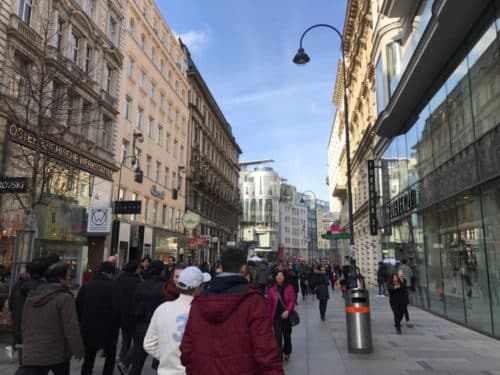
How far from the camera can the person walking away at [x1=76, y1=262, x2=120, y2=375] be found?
618 centimetres

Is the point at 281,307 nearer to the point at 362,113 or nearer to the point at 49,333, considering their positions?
the point at 49,333

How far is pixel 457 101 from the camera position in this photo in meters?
13.6

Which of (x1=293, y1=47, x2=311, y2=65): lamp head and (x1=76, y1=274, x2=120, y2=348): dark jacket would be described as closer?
(x1=76, y1=274, x2=120, y2=348): dark jacket

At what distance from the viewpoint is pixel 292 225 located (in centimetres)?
14250

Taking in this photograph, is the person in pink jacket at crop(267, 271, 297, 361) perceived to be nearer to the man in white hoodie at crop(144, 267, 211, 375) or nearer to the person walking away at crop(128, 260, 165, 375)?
the person walking away at crop(128, 260, 165, 375)

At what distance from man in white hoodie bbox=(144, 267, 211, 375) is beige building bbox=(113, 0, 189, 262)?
2352 centimetres

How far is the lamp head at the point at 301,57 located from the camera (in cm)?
1686

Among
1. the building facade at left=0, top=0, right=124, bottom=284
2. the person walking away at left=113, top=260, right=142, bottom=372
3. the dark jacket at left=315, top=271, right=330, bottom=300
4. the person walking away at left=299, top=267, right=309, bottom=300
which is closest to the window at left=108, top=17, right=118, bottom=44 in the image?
the building facade at left=0, top=0, right=124, bottom=284

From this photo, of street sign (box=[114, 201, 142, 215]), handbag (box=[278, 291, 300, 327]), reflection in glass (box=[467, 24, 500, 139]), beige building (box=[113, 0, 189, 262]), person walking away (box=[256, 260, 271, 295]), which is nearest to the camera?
handbag (box=[278, 291, 300, 327])

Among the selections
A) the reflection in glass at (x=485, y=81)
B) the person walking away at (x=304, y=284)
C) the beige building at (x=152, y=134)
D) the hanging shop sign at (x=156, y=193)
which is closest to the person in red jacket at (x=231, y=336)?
the reflection in glass at (x=485, y=81)

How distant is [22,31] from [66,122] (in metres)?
5.14

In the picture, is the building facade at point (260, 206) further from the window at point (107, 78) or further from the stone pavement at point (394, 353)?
the stone pavement at point (394, 353)

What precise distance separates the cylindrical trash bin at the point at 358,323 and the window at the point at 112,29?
24.2 metres

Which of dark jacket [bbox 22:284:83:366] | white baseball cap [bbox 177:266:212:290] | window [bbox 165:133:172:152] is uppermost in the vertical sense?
window [bbox 165:133:172:152]
